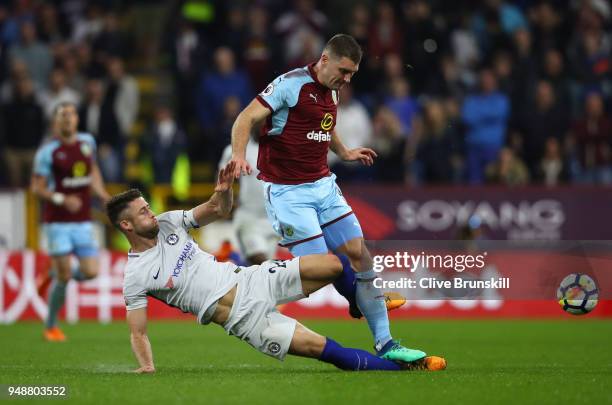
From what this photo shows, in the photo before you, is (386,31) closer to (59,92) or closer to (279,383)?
(59,92)

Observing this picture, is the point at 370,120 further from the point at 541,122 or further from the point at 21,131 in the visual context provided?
the point at 21,131

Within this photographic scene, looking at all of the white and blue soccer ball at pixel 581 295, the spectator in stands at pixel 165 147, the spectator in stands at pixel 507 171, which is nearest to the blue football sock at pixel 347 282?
the white and blue soccer ball at pixel 581 295

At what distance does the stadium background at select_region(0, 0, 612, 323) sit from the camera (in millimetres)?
19000

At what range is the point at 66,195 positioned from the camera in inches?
582

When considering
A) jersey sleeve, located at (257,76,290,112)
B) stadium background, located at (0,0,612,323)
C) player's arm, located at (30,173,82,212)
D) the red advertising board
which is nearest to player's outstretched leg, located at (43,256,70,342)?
player's arm, located at (30,173,82,212)

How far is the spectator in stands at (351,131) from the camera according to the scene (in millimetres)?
19141

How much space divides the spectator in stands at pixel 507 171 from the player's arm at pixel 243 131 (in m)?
10.0

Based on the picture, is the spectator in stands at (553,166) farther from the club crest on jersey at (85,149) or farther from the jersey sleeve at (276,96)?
the jersey sleeve at (276,96)

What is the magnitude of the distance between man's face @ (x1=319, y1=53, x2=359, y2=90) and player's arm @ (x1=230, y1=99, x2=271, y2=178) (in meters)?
0.57

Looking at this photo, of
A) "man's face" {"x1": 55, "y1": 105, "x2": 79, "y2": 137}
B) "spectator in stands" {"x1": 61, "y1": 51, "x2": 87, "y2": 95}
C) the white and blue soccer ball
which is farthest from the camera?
"spectator in stands" {"x1": 61, "y1": 51, "x2": 87, "y2": 95}

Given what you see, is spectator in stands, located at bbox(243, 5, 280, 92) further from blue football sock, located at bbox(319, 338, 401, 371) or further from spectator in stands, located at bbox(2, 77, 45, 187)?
blue football sock, located at bbox(319, 338, 401, 371)

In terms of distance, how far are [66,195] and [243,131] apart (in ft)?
19.0

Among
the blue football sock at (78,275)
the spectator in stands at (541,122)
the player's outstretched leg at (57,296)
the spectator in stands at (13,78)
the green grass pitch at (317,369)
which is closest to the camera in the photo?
the green grass pitch at (317,369)

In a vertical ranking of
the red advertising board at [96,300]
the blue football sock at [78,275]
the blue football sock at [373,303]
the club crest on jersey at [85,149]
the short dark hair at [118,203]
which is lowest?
the red advertising board at [96,300]
